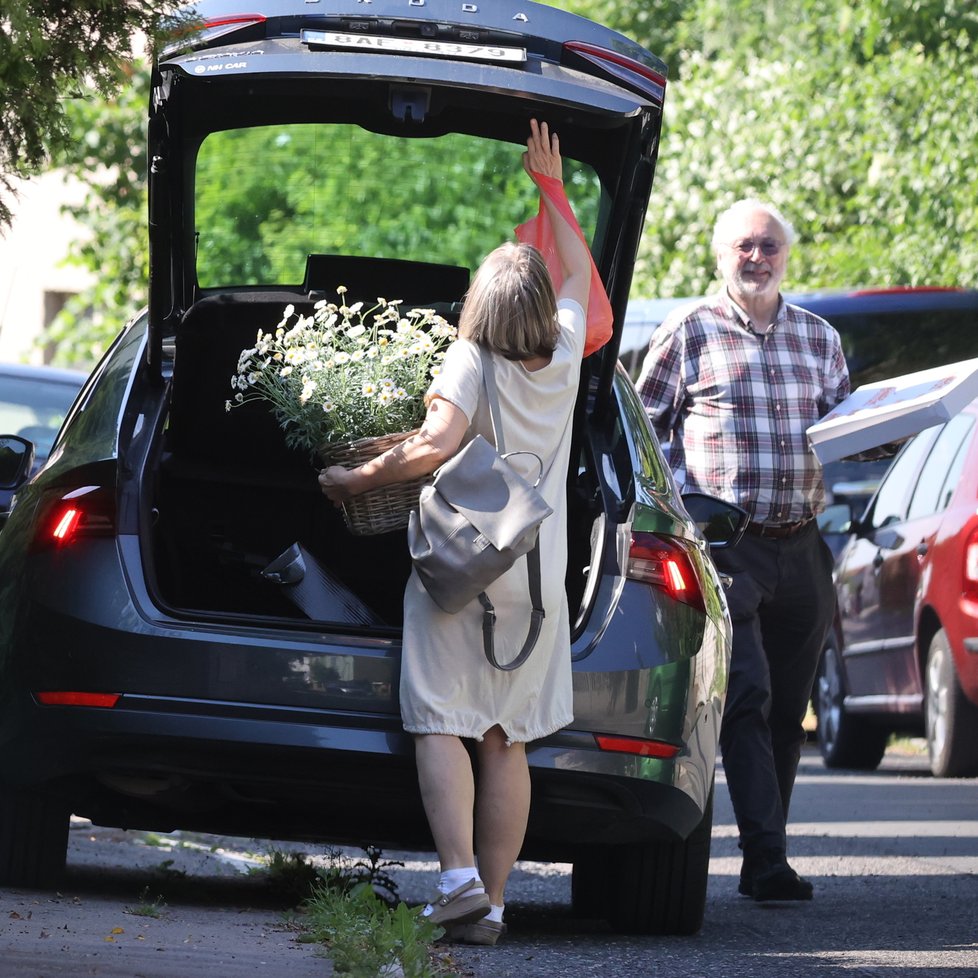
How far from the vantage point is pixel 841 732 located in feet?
36.6

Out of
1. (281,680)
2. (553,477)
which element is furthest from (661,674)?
(281,680)

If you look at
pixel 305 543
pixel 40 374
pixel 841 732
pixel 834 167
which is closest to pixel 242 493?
pixel 305 543

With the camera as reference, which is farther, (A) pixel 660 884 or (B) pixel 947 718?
(B) pixel 947 718

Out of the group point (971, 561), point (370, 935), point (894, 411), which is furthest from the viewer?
point (971, 561)

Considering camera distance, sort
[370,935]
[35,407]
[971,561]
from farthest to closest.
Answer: [35,407] < [971,561] < [370,935]

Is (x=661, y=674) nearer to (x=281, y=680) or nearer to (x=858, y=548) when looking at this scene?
(x=281, y=680)

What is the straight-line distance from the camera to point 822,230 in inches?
784

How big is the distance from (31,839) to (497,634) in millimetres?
1330

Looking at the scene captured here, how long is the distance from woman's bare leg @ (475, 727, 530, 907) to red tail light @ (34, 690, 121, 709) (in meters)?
0.86

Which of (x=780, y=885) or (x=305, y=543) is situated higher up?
(x=305, y=543)

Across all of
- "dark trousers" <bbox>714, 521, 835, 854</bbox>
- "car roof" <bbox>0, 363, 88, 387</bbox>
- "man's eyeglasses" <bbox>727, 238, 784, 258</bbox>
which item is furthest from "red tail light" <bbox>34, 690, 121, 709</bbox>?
"car roof" <bbox>0, 363, 88, 387</bbox>

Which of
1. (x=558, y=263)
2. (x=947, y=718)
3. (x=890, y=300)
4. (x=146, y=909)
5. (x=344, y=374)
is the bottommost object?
(x=947, y=718)

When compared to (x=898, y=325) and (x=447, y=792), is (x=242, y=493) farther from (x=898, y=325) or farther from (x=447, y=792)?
(x=898, y=325)

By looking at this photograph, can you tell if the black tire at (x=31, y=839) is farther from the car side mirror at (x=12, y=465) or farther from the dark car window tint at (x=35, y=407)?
the dark car window tint at (x=35, y=407)
